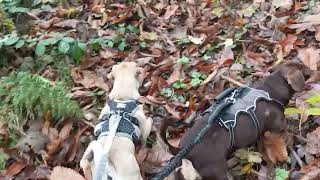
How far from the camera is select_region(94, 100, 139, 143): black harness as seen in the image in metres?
3.40

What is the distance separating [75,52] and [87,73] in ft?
0.71

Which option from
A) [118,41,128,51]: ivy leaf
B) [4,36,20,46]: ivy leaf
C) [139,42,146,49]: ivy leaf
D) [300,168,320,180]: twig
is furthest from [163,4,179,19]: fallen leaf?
[300,168,320,180]: twig

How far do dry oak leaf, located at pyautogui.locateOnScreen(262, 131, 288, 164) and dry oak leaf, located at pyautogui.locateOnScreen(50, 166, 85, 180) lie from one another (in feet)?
4.14

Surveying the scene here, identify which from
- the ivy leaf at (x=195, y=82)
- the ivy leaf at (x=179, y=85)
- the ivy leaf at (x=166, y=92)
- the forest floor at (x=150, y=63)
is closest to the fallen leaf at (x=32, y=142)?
the forest floor at (x=150, y=63)

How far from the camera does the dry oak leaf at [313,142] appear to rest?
357cm

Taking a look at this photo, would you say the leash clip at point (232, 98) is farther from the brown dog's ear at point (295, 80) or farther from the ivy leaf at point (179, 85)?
the ivy leaf at point (179, 85)

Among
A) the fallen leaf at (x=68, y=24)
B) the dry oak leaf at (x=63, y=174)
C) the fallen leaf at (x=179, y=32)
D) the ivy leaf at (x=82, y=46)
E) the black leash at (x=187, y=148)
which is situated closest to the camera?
the black leash at (x=187, y=148)

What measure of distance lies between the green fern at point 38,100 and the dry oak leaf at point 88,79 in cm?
55

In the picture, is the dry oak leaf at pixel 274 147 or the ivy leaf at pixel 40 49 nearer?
the dry oak leaf at pixel 274 147

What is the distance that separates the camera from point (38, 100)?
390 centimetres

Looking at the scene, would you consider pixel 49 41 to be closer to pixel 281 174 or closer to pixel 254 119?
pixel 254 119

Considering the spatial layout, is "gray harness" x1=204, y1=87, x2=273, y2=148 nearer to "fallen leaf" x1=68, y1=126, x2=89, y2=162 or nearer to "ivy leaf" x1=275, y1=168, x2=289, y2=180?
"ivy leaf" x1=275, y1=168, x2=289, y2=180

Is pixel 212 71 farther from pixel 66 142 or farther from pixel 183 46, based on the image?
pixel 66 142

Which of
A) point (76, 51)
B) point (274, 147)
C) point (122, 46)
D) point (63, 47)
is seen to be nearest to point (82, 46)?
point (76, 51)
